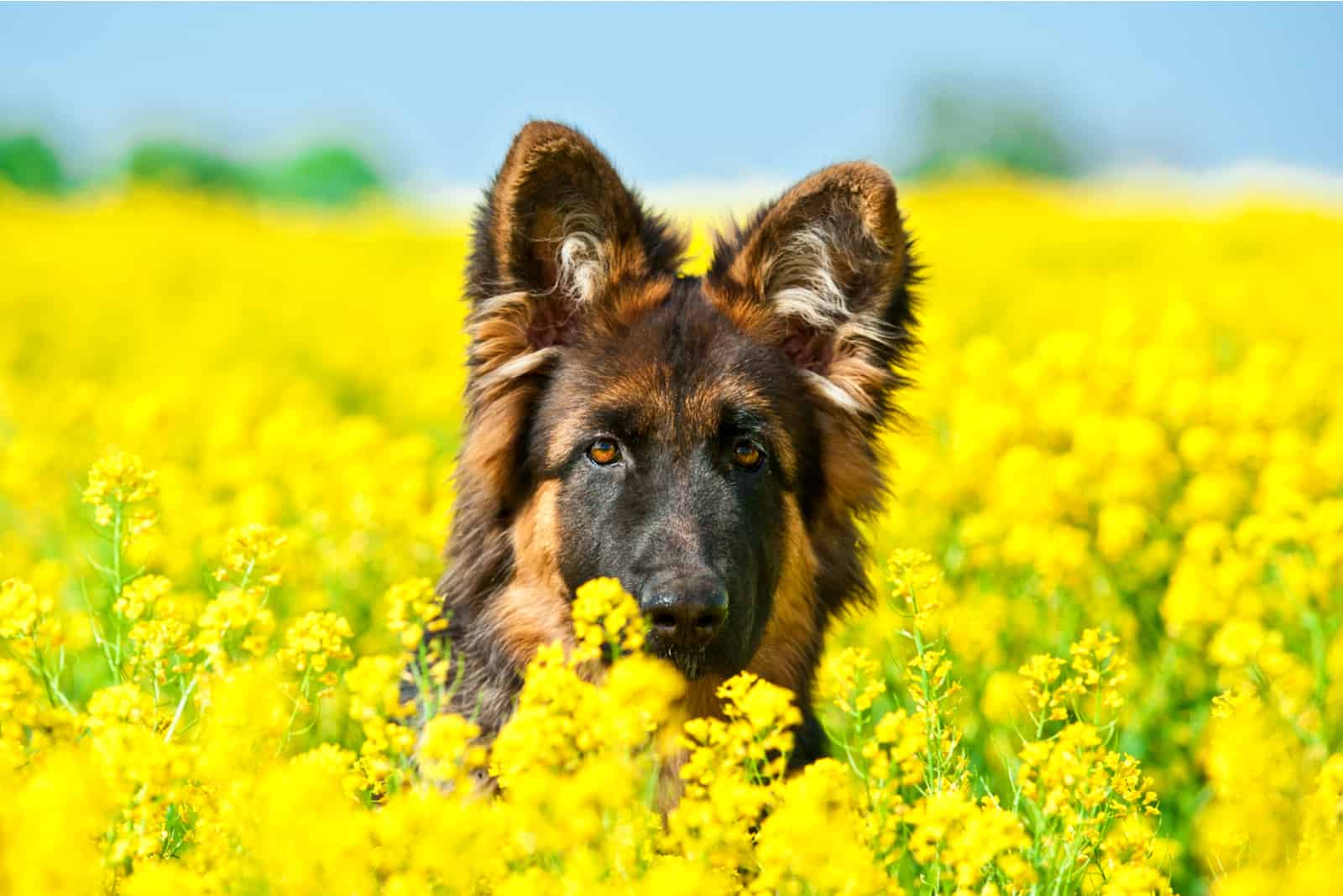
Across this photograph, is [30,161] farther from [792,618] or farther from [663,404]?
[792,618]

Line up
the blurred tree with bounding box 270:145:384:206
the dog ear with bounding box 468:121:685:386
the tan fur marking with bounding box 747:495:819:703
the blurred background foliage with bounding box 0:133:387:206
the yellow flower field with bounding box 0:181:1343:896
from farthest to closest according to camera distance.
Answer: the blurred tree with bounding box 270:145:384:206 → the blurred background foliage with bounding box 0:133:387:206 → the tan fur marking with bounding box 747:495:819:703 → the dog ear with bounding box 468:121:685:386 → the yellow flower field with bounding box 0:181:1343:896

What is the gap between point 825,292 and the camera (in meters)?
4.49

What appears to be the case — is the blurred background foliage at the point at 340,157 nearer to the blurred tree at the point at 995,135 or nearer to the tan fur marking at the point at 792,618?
the blurred tree at the point at 995,135

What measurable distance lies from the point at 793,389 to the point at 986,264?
15839mm

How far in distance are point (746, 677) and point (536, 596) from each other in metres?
1.26

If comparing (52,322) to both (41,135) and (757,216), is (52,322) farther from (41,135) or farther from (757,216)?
(41,135)

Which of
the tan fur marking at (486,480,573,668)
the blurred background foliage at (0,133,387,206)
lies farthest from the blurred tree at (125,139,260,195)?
the tan fur marking at (486,480,573,668)

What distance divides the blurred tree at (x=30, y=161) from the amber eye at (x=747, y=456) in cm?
7813

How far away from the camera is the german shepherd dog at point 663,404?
409 cm

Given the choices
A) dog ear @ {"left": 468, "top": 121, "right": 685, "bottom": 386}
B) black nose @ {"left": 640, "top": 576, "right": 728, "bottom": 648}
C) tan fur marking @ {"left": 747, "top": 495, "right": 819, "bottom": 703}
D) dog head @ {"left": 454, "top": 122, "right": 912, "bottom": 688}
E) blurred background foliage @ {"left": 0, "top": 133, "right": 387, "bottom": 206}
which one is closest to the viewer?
black nose @ {"left": 640, "top": 576, "right": 728, "bottom": 648}

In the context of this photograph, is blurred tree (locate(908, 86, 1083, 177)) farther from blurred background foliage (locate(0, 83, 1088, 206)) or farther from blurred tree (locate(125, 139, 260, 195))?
blurred tree (locate(125, 139, 260, 195))

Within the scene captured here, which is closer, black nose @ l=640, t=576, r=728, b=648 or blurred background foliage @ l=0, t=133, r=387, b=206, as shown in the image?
black nose @ l=640, t=576, r=728, b=648

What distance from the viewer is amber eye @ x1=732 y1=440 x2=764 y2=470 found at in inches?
165

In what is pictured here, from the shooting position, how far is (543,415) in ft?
14.1
